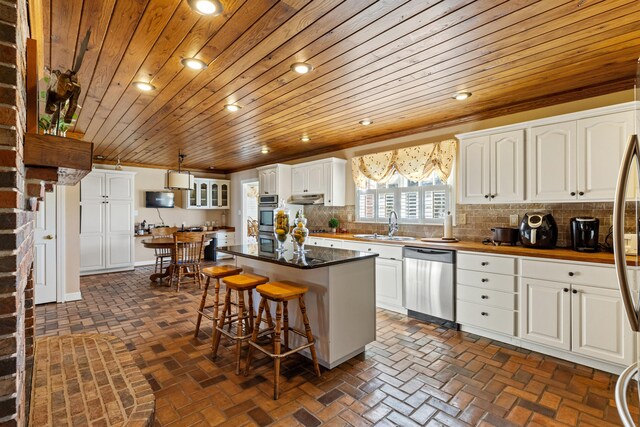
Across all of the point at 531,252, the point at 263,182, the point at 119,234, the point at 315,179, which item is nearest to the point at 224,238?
the point at 119,234

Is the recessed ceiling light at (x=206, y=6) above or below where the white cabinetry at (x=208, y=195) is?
above

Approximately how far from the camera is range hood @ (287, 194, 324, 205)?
17.7 feet

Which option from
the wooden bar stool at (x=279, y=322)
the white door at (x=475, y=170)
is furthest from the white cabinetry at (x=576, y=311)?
the wooden bar stool at (x=279, y=322)

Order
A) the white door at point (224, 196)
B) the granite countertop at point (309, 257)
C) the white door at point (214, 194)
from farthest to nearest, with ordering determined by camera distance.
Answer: the white door at point (224, 196) < the white door at point (214, 194) < the granite countertop at point (309, 257)

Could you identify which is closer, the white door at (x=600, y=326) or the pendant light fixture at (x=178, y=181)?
the white door at (x=600, y=326)

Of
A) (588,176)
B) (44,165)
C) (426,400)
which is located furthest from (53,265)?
(588,176)

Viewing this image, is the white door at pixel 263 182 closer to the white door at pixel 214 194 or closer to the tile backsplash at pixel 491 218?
the tile backsplash at pixel 491 218

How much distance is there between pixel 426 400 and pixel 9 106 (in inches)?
102

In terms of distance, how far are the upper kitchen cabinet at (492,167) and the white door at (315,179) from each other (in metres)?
2.33

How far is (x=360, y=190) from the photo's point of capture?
509 cm

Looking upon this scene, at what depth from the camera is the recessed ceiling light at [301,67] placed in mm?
2377

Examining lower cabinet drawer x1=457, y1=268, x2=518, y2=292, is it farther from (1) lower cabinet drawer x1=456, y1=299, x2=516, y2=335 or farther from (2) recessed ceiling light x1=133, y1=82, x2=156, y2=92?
(2) recessed ceiling light x1=133, y1=82, x2=156, y2=92

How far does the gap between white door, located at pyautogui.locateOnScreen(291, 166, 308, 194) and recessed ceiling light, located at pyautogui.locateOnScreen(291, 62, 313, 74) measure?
3.15 meters

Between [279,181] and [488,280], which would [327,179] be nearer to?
[279,181]
